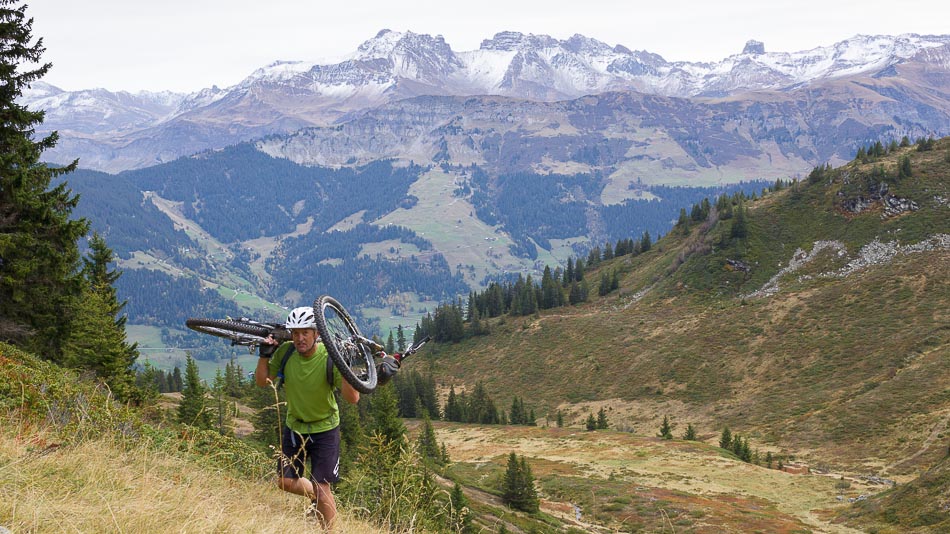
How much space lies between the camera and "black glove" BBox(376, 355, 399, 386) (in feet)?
29.7

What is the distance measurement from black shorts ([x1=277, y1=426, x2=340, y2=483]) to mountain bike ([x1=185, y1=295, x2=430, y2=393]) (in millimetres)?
959

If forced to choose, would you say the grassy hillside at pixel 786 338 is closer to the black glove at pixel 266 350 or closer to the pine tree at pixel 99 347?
the pine tree at pixel 99 347

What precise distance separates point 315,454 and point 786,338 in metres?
91.7

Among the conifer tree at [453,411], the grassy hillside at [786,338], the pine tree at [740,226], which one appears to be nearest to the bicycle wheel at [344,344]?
the grassy hillside at [786,338]

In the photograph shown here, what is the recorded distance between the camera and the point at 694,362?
92.0m

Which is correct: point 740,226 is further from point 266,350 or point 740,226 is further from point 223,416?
point 266,350

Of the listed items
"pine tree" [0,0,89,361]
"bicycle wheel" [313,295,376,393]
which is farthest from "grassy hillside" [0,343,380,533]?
"pine tree" [0,0,89,361]

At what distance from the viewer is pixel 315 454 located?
28.7 feet

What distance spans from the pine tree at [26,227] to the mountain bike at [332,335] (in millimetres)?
17377

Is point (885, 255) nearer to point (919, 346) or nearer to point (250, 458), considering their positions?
point (919, 346)

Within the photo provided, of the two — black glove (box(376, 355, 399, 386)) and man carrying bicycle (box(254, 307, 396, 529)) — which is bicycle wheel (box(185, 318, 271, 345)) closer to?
man carrying bicycle (box(254, 307, 396, 529))

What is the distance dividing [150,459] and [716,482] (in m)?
47.1

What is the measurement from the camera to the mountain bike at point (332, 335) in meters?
8.41

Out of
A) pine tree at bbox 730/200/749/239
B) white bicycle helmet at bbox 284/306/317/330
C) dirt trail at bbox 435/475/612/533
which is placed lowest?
dirt trail at bbox 435/475/612/533
